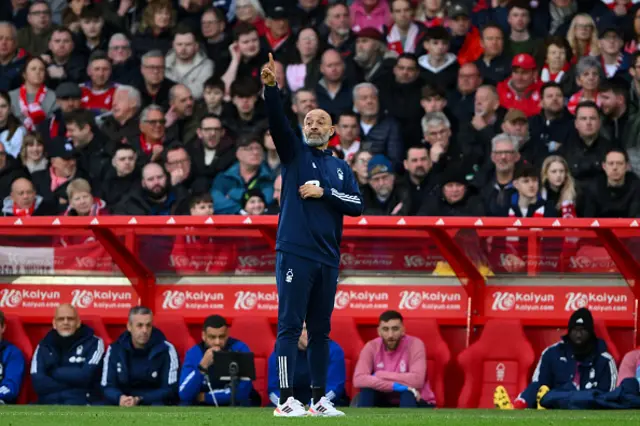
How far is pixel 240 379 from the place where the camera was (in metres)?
14.1

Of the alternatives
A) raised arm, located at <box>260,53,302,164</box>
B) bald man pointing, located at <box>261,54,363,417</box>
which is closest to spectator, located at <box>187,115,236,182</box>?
bald man pointing, located at <box>261,54,363,417</box>

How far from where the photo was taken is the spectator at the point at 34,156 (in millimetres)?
18191

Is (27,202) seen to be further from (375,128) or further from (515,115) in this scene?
(515,115)

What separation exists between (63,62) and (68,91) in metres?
0.83

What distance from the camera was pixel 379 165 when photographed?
1614 cm

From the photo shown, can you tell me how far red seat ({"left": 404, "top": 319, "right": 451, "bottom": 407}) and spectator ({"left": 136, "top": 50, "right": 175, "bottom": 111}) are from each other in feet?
17.7

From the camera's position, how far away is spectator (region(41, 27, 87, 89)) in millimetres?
19328

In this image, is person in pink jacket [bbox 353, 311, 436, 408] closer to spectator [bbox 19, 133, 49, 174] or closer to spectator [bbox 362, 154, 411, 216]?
spectator [bbox 362, 154, 411, 216]

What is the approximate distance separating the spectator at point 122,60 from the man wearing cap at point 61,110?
0.61m

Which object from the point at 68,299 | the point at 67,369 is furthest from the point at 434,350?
the point at 68,299

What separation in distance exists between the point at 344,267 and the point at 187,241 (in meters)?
1.73

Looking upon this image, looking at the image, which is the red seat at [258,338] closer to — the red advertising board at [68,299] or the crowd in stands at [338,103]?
the red advertising board at [68,299]

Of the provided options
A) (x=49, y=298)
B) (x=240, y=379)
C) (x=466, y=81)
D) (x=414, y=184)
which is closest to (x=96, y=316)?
(x=49, y=298)

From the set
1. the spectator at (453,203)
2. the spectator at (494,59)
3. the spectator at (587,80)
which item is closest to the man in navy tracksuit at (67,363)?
the spectator at (453,203)
